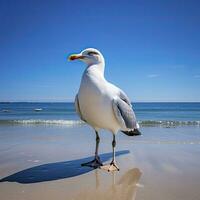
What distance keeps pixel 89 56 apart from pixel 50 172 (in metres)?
2.11

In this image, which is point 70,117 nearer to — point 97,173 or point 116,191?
point 97,173

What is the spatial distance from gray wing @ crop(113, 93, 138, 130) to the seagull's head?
2.56 feet

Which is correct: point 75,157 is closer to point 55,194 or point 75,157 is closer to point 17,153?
point 17,153

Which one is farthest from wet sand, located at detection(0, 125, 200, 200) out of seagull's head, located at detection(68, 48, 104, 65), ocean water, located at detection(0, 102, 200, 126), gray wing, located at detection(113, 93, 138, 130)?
ocean water, located at detection(0, 102, 200, 126)

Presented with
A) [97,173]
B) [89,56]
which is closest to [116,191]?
[97,173]

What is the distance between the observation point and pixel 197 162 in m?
5.67

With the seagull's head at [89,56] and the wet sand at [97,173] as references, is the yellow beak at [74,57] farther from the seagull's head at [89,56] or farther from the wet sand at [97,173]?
the wet sand at [97,173]

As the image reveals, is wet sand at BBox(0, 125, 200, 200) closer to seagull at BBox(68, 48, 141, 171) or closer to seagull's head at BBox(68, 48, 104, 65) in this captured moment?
seagull at BBox(68, 48, 141, 171)

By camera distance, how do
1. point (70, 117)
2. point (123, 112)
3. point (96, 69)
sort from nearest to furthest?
point (123, 112) < point (96, 69) < point (70, 117)

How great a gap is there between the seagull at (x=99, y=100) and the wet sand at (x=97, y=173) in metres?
0.55

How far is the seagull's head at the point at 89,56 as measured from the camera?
538 centimetres

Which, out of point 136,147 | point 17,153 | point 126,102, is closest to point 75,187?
point 126,102

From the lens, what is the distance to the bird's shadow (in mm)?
4466

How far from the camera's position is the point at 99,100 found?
4902 mm
